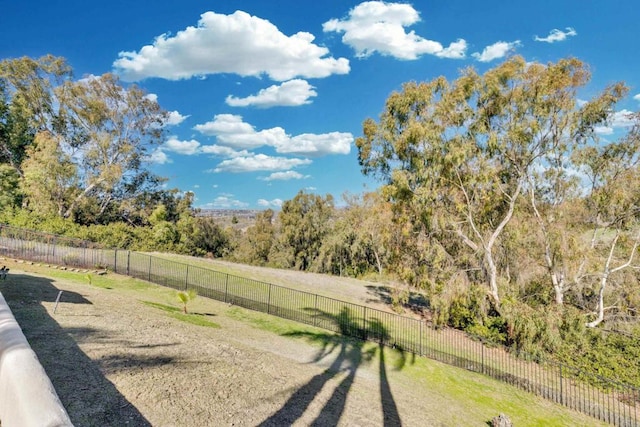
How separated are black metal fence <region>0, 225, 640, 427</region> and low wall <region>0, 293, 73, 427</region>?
13.6 m

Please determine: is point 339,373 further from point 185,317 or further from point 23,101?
point 23,101

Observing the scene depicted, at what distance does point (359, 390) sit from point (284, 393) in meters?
2.51

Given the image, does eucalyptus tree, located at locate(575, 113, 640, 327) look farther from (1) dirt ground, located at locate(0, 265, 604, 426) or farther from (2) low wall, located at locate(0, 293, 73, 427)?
(2) low wall, located at locate(0, 293, 73, 427)

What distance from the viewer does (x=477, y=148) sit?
60.2 ft

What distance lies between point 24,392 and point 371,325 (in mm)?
16308

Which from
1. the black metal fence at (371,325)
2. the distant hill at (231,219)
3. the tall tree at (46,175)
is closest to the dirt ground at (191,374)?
the black metal fence at (371,325)

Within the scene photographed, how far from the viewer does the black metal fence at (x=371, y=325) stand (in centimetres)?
1230

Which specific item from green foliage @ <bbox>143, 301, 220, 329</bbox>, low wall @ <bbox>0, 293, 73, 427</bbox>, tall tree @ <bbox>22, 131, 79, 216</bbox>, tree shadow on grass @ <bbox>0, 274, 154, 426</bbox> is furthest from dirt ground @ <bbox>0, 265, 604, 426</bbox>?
tall tree @ <bbox>22, 131, 79, 216</bbox>

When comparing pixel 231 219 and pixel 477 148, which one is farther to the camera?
pixel 231 219

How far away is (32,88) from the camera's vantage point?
33438 millimetres

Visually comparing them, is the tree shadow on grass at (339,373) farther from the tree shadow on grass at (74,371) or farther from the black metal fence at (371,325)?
the tree shadow on grass at (74,371)

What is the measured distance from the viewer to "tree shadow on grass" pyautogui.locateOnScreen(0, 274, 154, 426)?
17.5ft

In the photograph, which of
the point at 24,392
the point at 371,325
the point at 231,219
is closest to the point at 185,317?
the point at 371,325

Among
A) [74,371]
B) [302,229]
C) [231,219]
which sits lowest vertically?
[74,371]
